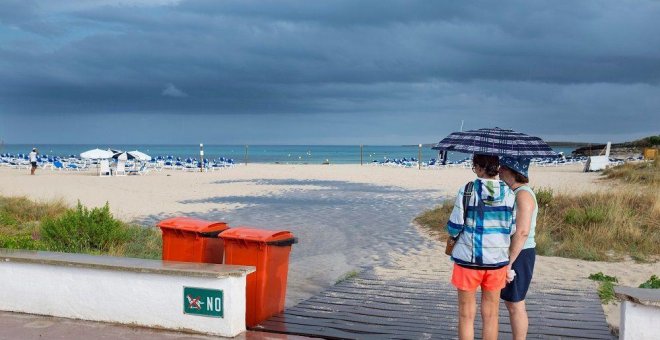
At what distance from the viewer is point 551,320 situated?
607 cm

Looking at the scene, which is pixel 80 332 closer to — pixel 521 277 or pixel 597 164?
pixel 521 277

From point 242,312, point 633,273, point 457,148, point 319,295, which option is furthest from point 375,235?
point 457,148

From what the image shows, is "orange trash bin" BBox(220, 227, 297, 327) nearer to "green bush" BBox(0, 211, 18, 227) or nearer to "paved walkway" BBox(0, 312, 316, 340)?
"paved walkway" BBox(0, 312, 316, 340)

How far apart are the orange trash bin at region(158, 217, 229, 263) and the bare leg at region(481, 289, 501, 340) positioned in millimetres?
2685

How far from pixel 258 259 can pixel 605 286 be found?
438cm

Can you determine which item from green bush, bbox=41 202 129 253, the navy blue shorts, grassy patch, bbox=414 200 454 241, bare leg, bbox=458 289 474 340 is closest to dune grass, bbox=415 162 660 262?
grassy patch, bbox=414 200 454 241

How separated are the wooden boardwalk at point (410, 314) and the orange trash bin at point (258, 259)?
0.55ft

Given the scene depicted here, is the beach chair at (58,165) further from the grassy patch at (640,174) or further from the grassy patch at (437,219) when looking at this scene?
the grassy patch at (640,174)

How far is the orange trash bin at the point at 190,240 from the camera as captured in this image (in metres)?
6.02

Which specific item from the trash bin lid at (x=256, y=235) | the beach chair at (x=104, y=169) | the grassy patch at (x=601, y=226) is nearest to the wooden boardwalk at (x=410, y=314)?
the trash bin lid at (x=256, y=235)

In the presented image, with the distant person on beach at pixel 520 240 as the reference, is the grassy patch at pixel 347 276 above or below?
below

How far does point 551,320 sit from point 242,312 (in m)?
2.81

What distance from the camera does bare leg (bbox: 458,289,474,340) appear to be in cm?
427

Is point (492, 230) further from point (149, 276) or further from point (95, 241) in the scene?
point (95, 241)
